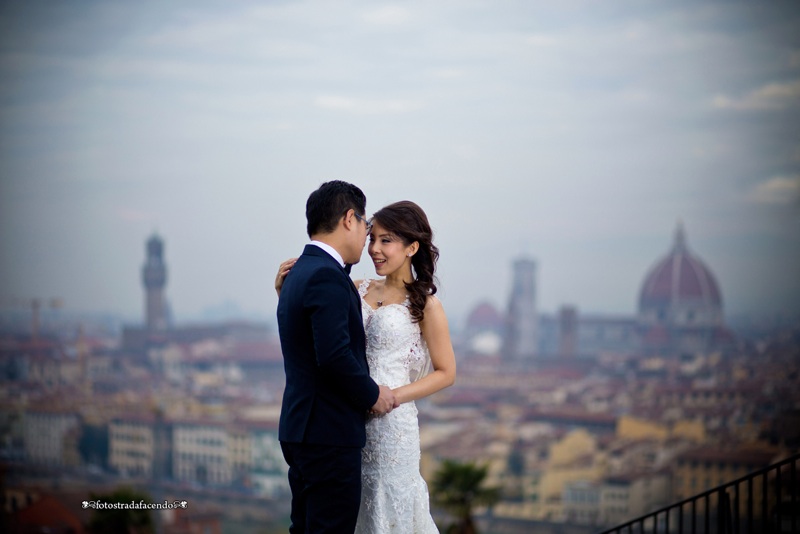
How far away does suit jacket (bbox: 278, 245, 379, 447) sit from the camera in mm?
1946

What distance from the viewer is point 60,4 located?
214ft

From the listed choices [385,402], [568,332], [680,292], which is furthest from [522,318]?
[385,402]

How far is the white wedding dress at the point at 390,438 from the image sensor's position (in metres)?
2.22

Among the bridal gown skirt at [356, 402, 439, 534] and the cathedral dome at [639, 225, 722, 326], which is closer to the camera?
the bridal gown skirt at [356, 402, 439, 534]

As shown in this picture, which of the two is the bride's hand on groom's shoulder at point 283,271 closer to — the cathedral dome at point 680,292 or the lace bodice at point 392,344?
the lace bodice at point 392,344

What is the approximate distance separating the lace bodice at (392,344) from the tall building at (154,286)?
68.9 meters

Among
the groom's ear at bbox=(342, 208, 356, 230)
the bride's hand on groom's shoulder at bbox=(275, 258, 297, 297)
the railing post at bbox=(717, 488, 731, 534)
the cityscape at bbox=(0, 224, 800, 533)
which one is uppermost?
the groom's ear at bbox=(342, 208, 356, 230)

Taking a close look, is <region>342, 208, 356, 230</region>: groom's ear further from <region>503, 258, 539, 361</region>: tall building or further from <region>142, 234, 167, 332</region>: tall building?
<region>503, 258, 539, 361</region>: tall building

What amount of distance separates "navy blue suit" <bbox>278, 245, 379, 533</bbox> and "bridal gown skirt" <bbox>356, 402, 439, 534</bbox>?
0.51 feet

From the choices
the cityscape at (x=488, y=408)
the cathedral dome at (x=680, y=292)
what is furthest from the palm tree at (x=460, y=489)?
the cathedral dome at (x=680, y=292)

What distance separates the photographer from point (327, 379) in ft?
6.62

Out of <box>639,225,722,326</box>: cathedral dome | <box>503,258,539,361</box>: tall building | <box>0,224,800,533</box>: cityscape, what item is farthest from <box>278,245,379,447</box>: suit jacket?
<box>503,258,539,361</box>: tall building

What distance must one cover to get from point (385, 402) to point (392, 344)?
0.19m

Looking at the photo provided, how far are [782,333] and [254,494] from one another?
36.4m
